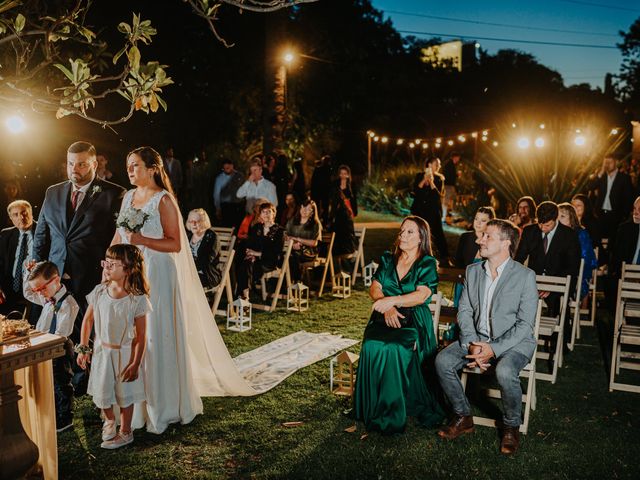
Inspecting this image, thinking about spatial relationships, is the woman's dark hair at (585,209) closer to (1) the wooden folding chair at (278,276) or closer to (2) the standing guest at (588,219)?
(2) the standing guest at (588,219)

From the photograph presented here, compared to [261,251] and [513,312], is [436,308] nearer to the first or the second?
[513,312]

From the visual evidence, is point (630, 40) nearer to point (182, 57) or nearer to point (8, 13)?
point (182, 57)

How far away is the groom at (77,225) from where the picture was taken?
207 inches

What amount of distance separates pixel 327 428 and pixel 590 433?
1997mm

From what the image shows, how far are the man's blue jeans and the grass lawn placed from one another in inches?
9.5

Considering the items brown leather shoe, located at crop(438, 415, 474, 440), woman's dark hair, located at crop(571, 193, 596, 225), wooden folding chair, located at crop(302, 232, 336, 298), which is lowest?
brown leather shoe, located at crop(438, 415, 474, 440)

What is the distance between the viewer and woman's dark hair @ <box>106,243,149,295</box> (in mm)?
4320

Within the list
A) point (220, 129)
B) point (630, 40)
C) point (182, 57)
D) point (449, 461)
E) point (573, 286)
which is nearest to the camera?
point (449, 461)

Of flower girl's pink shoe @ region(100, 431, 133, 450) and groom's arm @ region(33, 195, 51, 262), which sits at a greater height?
groom's arm @ region(33, 195, 51, 262)

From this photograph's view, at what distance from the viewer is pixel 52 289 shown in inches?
189

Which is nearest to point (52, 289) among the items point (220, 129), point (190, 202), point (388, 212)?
point (190, 202)

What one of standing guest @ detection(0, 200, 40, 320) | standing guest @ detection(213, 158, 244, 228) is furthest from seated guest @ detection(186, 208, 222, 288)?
standing guest @ detection(213, 158, 244, 228)

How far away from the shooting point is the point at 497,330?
4.71 m

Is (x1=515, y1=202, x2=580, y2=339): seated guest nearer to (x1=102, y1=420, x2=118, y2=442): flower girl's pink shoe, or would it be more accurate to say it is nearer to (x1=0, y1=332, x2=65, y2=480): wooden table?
(x1=102, y1=420, x2=118, y2=442): flower girl's pink shoe
